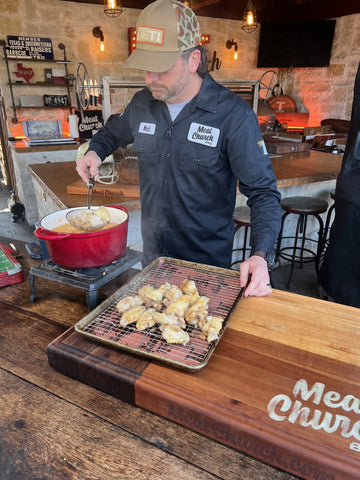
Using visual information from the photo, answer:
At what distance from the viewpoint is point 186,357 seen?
3.44 ft

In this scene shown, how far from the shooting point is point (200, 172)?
1.89 meters

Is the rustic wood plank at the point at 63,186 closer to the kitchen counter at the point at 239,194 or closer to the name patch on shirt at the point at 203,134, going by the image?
the kitchen counter at the point at 239,194

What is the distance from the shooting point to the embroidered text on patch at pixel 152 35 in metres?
1.60

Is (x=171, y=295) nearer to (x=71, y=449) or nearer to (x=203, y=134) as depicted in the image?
(x=71, y=449)

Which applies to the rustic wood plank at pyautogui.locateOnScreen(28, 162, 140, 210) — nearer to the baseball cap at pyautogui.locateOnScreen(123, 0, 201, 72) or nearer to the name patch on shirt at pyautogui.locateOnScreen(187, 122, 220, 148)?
the name patch on shirt at pyautogui.locateOnScreen(187, 122, 220, 148)

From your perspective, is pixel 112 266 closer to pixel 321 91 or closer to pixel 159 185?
pixel 159 185

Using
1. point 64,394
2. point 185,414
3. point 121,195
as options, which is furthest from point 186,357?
point 121,195

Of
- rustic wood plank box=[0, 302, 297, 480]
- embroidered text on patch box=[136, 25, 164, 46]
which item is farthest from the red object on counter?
embroidered text on patch box=[136, 25, 164, 46]

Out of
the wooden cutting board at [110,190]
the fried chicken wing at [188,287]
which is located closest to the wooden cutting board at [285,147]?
the wooden cutting board at [110,190]

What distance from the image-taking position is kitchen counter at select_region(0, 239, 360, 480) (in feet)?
2.81

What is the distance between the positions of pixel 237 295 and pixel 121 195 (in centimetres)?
158

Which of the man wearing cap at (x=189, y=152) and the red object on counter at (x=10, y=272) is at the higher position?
the man wearing cap at (x=189, y=152)

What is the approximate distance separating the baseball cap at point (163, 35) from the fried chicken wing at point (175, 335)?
1.15 meters

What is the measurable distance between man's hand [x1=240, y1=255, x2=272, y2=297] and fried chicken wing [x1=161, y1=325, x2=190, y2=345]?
339 millimetres
